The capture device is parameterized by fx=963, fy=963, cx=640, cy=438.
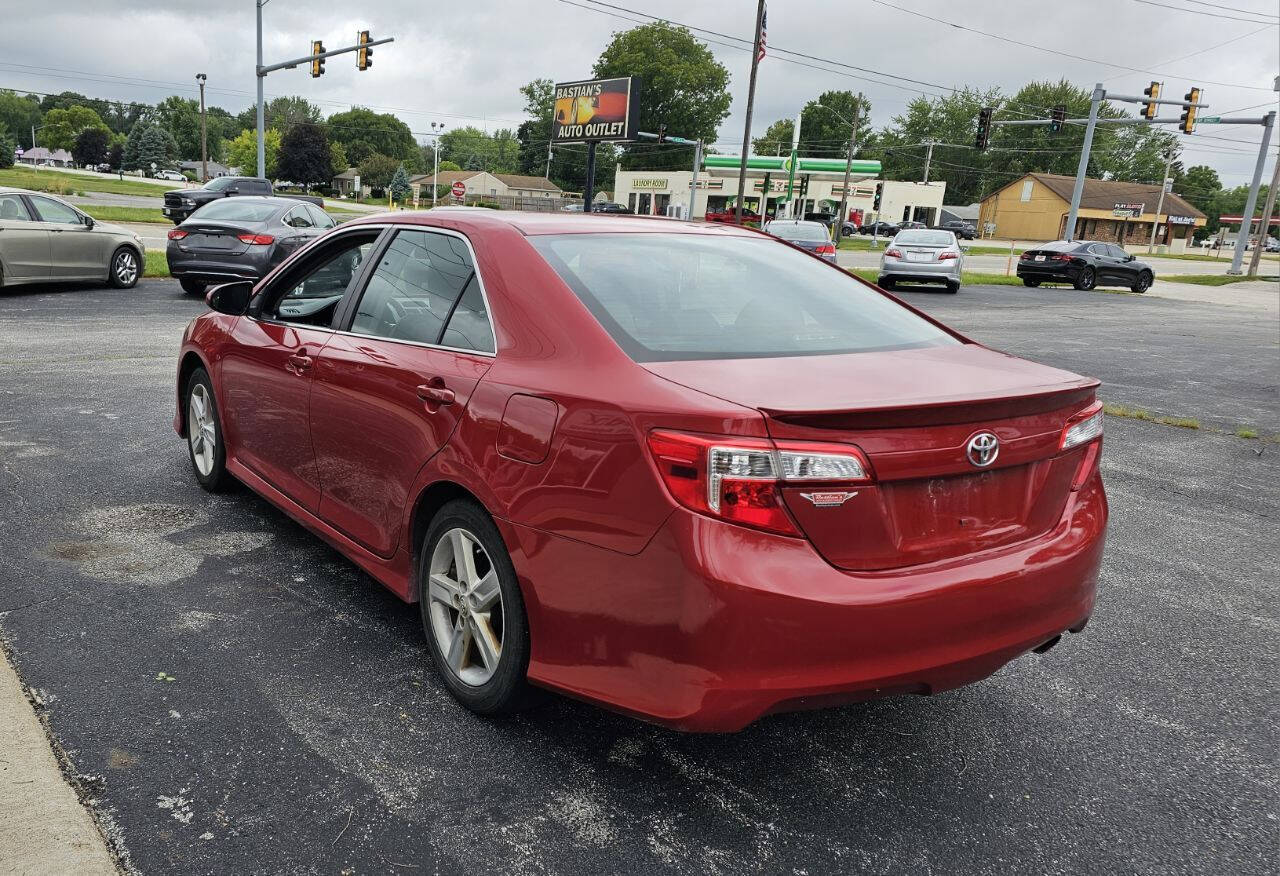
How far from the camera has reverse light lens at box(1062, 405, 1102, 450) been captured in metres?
2.80

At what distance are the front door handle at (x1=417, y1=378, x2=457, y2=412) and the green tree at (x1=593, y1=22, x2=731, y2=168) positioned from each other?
104 meters

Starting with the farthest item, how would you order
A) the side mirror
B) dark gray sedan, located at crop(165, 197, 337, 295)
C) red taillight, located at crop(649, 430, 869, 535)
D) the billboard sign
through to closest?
the billboard sign < dark gray sedan, located at crop(165, 197, 337, 295) < the side mirror < red taillight, located at crop(649, 430, 869, 535)

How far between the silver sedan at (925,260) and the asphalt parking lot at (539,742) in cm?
1856

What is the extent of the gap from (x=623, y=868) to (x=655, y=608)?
0.65 metres

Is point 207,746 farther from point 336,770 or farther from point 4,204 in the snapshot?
point 4,204

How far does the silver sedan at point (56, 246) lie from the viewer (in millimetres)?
13305

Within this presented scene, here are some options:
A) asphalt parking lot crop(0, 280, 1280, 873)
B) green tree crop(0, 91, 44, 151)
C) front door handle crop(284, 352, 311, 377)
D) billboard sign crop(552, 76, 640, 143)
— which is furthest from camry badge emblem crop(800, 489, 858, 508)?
green tree crop(0, 91, 44, 151)

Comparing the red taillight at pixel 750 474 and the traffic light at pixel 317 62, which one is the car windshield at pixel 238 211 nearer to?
the red taillight at pixel 750 474

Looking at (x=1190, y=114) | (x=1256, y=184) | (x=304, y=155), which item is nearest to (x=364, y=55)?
(x=1190, y=114)

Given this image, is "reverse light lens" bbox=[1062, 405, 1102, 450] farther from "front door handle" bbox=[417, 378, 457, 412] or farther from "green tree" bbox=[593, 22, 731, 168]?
"green tree" bbox=[593, 22, 731, 168]

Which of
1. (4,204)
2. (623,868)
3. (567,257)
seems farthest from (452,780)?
(4,204)

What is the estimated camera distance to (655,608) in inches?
94.3

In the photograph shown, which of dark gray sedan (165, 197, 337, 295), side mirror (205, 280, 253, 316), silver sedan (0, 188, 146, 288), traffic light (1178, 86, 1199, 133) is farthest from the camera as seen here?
traffic light (1178, 86, 1199, 133)

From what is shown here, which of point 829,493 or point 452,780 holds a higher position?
point 829,493
